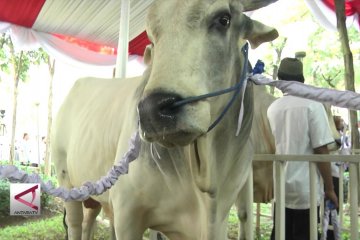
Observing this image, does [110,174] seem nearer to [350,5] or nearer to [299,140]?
[299,140]

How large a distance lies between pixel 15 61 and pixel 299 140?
8.02m

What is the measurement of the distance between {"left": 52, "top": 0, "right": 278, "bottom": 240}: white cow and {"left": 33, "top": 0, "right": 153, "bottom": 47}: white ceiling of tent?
3312 mm

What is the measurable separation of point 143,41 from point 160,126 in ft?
19.0

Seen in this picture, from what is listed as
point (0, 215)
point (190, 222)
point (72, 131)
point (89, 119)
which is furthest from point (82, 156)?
point (0, 215)

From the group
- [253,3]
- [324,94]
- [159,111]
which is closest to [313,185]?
[324,94]

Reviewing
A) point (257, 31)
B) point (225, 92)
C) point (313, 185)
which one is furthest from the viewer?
point (313, 185)

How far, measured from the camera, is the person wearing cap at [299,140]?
2.64 m

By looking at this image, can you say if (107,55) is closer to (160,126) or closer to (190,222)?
(190,222)

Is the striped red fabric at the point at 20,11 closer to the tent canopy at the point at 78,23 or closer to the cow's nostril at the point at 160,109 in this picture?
the tent canopy at the point at 78,23

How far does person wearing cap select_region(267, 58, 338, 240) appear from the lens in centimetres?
264

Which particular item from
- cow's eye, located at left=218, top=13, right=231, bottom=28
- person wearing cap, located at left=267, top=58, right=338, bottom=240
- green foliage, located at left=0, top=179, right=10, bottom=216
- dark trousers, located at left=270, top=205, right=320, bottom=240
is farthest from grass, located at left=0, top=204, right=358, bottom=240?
cow's eye, located at left=218, top=13, right=231, bottom=28

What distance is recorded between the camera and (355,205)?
2.07m

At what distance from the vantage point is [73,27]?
20.9 ft

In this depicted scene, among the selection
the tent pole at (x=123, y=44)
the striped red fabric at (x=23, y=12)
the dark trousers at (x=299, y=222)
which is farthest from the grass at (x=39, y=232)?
the dark trousers at (x=299, y=222)
